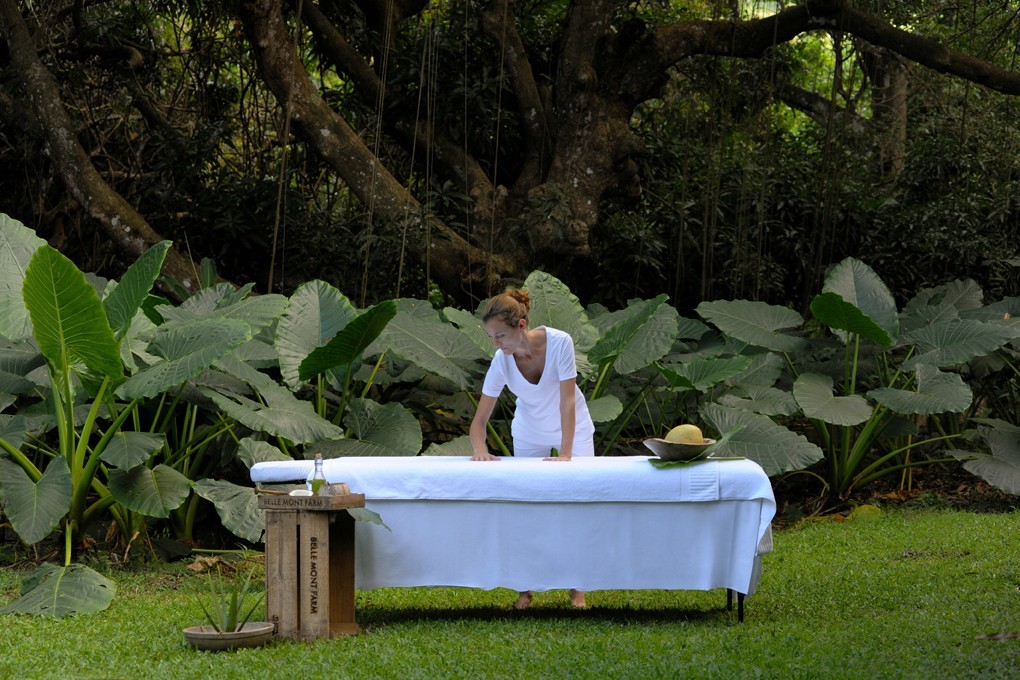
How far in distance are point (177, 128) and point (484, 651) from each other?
6351mm

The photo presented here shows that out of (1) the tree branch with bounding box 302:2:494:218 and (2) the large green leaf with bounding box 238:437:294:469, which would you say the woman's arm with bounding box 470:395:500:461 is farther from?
(1) the tree branch with bounding box 302:2:494:218

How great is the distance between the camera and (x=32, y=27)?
8227 mm

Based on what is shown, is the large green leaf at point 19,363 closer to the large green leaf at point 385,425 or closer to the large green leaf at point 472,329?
the large green leaf at point 385,425

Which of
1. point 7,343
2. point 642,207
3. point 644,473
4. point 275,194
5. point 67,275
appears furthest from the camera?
point 642,207

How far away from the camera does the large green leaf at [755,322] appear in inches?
258

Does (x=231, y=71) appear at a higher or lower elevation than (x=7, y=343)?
higher

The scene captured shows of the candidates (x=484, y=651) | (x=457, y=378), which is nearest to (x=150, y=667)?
(x=484, y=651)

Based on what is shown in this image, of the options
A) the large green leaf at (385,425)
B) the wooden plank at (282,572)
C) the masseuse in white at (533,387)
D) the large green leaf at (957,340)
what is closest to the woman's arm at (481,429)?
the masseuse in white at (533,387)

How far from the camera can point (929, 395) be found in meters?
5.94

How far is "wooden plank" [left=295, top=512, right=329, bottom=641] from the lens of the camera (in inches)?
134

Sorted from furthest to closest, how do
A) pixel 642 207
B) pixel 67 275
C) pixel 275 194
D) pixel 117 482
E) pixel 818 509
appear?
pixel 642 207, pixel 275 194, pixel 818 509, pixel 117 482, pixel 67 275

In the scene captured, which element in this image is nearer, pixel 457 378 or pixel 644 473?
pixel 644 473

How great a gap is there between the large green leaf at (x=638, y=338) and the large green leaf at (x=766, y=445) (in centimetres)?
54

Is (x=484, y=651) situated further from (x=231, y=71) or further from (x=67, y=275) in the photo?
(x=231, y=71)
